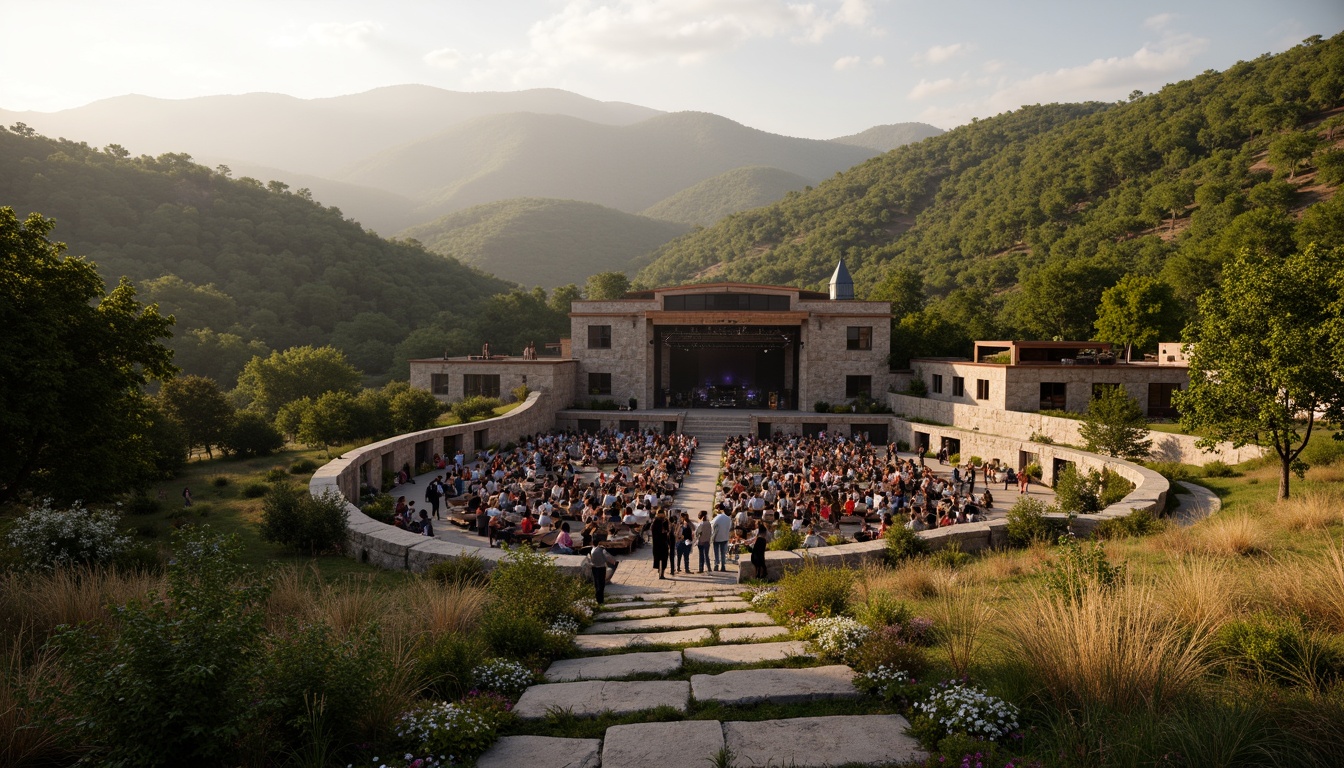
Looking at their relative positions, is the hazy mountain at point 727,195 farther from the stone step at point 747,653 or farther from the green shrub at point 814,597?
the stone step at point 747,653

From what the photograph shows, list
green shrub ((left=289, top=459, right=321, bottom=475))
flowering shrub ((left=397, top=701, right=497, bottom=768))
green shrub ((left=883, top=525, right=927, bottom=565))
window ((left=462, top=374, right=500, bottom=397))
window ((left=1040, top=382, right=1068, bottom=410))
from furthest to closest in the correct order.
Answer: window ((left=462, top=374, right=500, bottom=397)) → window ((left=1040, top=382, right=1068, bottom=410)) → green shrub ((left=289, top=459, right=321, bottom=475)) → green shrub ((left=883, top=525, right=927, bottom=565)) → flowering shrub ((left=397, top=701, right=497, bottom=768))

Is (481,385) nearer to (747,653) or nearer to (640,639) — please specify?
(640,639)

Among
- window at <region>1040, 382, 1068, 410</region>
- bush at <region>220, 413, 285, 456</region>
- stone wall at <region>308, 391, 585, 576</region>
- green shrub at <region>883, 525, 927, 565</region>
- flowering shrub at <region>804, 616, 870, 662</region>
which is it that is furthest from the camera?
window at <region>1040, 382, 1068, 410</region>

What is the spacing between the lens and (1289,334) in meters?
11.7

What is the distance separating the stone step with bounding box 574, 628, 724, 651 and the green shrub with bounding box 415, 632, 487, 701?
1.41 m

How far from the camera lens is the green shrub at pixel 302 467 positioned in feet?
63.9

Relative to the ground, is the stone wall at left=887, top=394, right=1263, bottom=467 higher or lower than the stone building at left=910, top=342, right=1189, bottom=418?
Result: lower

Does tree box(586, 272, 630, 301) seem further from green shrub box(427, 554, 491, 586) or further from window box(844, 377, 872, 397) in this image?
green shrub box(427, 554, 491, 586)

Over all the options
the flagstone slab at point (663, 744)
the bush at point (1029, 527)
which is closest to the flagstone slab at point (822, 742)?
the flagstone slab at point (663, 744)

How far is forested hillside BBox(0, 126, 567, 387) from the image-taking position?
5119cm

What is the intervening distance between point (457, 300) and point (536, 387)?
144 ft

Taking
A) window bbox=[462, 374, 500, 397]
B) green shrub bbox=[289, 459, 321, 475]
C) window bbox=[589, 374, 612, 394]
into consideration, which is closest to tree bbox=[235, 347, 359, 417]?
window bbox=[462, 374, 500, 397]

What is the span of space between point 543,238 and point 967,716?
11975cm

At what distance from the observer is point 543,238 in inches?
4631
